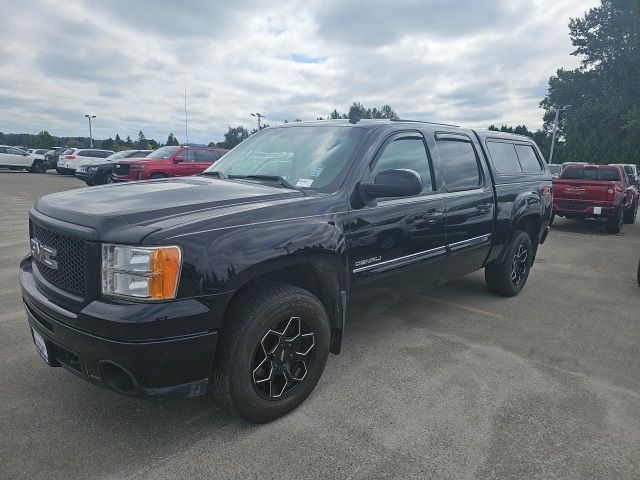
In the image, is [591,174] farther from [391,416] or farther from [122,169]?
[122,169]

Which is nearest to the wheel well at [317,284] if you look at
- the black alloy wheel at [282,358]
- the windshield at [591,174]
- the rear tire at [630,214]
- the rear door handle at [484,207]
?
the black alloy wheel at [282,358]

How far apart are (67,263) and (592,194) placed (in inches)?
475

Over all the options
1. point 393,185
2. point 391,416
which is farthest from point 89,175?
point 391,416

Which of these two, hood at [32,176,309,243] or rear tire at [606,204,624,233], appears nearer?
hood at [32,176,309,243]

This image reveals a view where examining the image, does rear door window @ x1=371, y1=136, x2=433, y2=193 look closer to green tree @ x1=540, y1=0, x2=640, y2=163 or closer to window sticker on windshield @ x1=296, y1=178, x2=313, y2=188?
window sticker on windshield @ x1=296, y1=178, x2=313, y2=188

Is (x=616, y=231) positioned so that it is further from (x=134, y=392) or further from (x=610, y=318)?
(x=134, y=392)

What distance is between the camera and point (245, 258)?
7.97 ft

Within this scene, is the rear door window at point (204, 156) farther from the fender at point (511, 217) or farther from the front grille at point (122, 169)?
the fender at point (511, 217)

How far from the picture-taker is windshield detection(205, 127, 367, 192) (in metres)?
3.24

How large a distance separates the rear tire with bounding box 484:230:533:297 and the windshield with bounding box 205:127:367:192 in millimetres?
2678

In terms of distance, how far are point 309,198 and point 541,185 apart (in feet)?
12.9

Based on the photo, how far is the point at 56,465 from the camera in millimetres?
2318

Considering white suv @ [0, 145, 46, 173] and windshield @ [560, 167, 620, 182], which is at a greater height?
windshield @ [560, 167, 620, 182]

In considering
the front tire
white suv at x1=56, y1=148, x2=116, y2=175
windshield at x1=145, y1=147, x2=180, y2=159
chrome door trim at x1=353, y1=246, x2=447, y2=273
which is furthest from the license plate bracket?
white suv at x1=56, y1=148, x2=116, y2=175
